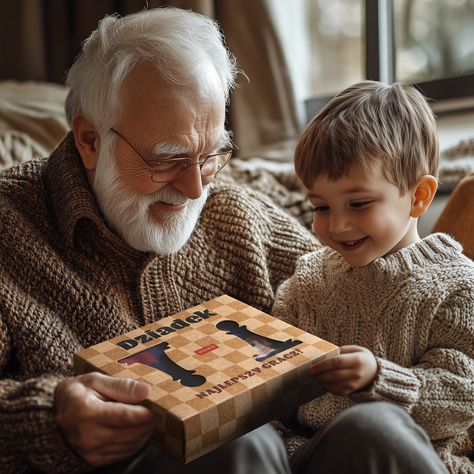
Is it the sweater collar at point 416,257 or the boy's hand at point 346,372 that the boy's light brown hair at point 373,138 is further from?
the boy's hand at point 346,372

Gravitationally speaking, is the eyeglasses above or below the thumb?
above

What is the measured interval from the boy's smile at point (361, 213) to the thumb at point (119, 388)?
1.55 feet

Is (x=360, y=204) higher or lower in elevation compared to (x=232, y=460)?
higher

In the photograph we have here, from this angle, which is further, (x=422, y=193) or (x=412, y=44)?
(x=412, y=44)

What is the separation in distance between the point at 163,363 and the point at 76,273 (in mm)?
367

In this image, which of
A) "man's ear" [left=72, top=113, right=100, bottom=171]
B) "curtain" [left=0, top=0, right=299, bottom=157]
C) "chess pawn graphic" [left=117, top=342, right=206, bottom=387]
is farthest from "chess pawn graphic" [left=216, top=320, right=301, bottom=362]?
"curtain" [left=0, top=0, right=299, bottom=157]

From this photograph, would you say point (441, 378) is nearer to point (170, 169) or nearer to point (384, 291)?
point (384, 291)

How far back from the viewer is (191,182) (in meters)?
1.43

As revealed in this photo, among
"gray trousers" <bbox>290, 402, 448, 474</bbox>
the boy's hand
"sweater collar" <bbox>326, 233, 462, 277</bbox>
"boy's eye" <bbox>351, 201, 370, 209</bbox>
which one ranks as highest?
"boy's eye" <bbox>351, 201, 370, 209</bbox>

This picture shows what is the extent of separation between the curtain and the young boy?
155 centimetres

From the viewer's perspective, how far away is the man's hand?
1032mm

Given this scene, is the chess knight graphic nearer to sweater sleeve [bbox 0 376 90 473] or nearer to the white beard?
sweater sleeve [bbox 0 376 90 473]

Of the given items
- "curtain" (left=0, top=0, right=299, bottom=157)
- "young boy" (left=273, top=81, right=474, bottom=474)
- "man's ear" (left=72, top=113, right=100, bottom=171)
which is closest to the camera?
"young boy" (left=273, top=81, right=474, bottom=474)

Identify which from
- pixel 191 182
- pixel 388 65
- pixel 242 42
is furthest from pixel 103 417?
pixel 388 65
